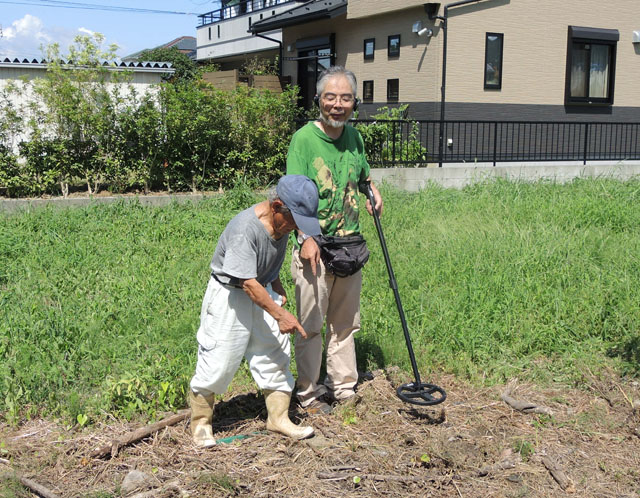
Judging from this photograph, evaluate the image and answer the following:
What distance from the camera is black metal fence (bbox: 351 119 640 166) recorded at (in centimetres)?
1166

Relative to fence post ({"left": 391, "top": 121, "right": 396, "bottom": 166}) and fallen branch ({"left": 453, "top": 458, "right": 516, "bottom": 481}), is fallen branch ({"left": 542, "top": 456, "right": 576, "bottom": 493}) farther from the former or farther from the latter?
fence post ({"left": 391, "top": 121, "right": 396, "bottom": 166})

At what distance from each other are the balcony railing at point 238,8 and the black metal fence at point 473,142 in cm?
1249

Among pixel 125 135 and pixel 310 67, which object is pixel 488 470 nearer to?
pixel 125 135

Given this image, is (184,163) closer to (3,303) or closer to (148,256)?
(148,256)

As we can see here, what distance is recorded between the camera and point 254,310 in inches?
135

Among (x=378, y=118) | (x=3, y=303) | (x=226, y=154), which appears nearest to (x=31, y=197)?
(x=226, y=154)

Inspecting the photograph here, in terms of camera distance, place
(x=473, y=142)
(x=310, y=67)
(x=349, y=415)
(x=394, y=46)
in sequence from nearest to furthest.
→ (x=349, y=415), (x=473, y=142), (x=394, y=46), (x=310, y=67)

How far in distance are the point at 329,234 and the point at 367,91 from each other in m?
13.3

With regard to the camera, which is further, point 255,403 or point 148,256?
point 148,256

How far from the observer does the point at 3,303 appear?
5.20m

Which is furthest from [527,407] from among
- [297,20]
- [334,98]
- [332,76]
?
[297,20]

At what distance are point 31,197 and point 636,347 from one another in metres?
7.99

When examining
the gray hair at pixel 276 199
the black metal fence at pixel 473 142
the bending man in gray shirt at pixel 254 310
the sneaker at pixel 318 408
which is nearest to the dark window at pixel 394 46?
the black metal fence at pixel 473 142

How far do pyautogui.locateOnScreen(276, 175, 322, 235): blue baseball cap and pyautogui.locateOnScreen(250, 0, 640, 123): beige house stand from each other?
11515mm
